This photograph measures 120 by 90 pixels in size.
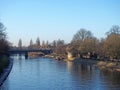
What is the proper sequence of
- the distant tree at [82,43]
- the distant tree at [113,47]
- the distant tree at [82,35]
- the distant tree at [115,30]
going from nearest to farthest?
the distant tree at [113,47]
the distant tree at [115,30]
the distant tree at [82,43]
the distant tree at [82,35]

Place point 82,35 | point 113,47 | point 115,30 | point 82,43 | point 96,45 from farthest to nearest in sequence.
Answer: point 82,35, point 82,43, point 96,45, point 115,30, point 113,47

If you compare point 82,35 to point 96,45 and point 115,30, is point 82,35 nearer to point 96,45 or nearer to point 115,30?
point 96,45

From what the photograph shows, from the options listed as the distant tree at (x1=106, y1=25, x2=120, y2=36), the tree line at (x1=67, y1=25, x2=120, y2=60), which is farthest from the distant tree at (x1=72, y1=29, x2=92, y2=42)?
the distant tree at (x1=106, y1=25, x2=120, y2=36)

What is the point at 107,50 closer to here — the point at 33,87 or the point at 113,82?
the point at 113,82

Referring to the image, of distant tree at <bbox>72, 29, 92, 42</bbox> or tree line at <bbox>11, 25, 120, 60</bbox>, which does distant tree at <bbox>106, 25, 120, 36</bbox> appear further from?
distant tree at <bbox>72, 29, 92, 42</bbox>

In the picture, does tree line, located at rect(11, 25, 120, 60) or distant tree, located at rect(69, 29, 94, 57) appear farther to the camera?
distant tree, located at rect(69, 29, 94, 57)

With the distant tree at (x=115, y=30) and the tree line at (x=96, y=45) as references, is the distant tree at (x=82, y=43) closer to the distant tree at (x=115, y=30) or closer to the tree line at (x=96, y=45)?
the tree line at (x=96, y=45)

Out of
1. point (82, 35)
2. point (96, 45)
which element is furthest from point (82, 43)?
point (82, 35)

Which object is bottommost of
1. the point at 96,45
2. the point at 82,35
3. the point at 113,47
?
the point at 113,47

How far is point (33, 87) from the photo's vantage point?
42344mm

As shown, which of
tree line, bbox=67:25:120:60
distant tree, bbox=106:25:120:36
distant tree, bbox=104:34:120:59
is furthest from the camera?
distant tree, bbox=106:25:120:36

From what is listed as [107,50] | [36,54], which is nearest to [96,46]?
[107,50]

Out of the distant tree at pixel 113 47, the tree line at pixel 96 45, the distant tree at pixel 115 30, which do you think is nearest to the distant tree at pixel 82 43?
the tree line at pixel 96 45

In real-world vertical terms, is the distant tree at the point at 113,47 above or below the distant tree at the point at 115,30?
below
